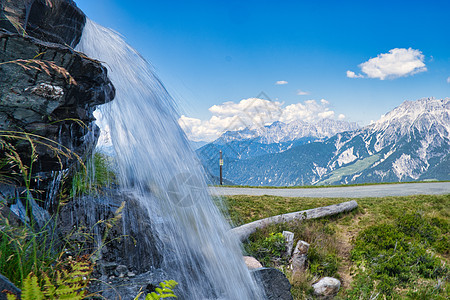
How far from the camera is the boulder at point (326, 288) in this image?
620 centimetres

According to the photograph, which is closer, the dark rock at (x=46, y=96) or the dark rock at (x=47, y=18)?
the dark rock at (x=46, y=96)

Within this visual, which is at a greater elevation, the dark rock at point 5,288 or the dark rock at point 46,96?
the dark rock at point 46,96

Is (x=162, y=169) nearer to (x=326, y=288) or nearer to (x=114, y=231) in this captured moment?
(x=114, y=231)

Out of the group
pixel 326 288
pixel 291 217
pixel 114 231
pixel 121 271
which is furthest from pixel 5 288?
pixel 291 217

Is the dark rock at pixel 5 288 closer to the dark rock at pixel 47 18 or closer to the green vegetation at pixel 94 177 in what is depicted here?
the green vegetation at pixel 94 177

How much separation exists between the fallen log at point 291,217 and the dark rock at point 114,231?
4205mm

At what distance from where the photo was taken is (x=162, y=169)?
4598mm

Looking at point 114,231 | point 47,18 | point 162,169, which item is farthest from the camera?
point 162,169

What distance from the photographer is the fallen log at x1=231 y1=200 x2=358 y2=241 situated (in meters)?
8.21

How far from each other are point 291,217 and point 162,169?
658 centimetres

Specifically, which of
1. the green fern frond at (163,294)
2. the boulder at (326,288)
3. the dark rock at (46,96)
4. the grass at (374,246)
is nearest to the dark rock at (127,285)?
the green fern frond at (163,294)

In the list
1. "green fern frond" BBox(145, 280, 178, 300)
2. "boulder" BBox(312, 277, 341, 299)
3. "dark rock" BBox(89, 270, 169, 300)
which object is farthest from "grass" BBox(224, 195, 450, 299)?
"green fern frond" BBox(145, 280, 178, 300)

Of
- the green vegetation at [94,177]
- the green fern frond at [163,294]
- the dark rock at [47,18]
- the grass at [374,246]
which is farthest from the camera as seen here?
the grass at [374,246]

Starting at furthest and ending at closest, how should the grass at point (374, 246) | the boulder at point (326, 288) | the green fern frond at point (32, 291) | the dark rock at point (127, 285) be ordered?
the boulder at point (326, 288), the grass at point (374, 246), the dark rock at point (127, 285), the green fern frond at point (32, 291)
